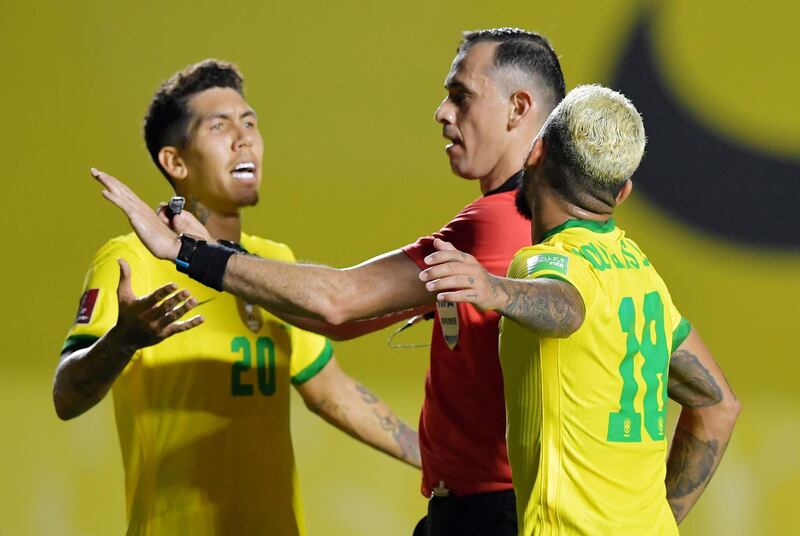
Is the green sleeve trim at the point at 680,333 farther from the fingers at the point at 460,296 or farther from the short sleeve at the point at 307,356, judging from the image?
the short sleeve at the point at 307,356

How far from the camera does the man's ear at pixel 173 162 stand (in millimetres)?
2930

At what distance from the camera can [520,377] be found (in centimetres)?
191

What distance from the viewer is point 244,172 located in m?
2.88

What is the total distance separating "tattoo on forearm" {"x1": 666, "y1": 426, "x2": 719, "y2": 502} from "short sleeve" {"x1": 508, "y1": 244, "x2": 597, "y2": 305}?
69 centimetres

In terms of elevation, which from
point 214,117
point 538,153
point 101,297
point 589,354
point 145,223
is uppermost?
point 214,117

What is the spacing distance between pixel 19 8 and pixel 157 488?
2.17 metres

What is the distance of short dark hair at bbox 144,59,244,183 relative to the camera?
295 centimetres

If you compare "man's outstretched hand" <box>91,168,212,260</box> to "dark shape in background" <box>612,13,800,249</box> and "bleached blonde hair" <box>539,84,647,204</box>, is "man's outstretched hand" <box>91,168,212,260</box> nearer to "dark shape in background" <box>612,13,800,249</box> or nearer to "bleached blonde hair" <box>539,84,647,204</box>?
"bleached blonde hair" <box>539,84,647,204</box>

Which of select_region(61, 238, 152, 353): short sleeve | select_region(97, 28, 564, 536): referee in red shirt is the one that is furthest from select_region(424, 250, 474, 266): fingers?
select_region(61, 238, 152, 353): short sleeve

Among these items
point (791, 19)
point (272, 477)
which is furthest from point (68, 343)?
point (791, 19)

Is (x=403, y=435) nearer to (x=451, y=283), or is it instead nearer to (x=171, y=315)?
(x=171, y=315)

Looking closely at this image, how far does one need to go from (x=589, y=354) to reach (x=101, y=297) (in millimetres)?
1204

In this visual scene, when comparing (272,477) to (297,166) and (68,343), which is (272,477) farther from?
(297,166)

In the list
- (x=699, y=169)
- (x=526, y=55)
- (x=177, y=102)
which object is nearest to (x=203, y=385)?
(x=177, y=102)
